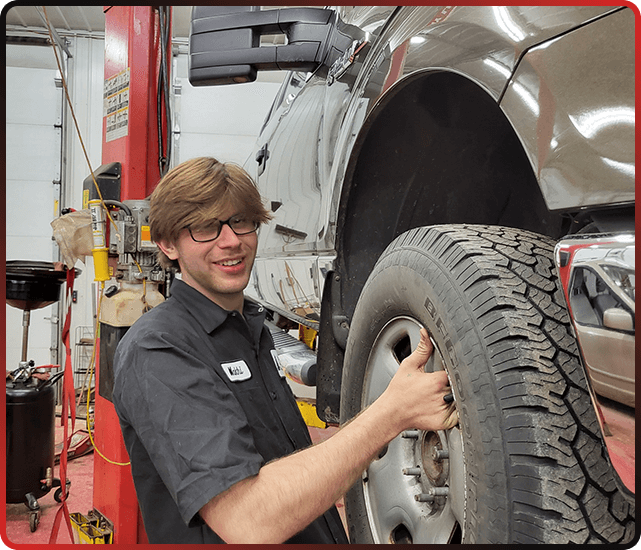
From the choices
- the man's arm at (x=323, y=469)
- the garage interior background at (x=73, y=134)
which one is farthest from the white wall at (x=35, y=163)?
the man's arm at (x=323, y=469)

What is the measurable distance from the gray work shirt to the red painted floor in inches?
9.9

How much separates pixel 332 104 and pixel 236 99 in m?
4.09

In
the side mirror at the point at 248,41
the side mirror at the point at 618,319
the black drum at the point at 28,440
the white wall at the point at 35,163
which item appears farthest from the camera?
the white wall at the point at 35,163

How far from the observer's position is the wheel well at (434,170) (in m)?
1.08

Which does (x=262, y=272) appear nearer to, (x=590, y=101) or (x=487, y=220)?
(x=487, y=220)

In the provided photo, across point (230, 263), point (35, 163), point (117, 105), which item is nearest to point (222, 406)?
point (230, 263)

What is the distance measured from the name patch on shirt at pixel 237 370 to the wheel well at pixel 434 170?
1.42ft

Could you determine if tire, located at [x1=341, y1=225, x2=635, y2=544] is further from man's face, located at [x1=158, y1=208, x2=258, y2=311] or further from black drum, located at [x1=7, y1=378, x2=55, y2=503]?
black drum, located at [x1=7, y1=378, x2=55, y2=503]

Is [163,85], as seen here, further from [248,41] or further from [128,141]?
[248,41]

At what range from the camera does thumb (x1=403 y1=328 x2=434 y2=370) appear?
88 centimetres

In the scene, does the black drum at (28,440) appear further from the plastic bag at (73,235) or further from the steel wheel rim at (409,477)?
the steel wheel rim at (409,477)

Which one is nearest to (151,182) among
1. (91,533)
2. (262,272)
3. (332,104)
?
(262,272)

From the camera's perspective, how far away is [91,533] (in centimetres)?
198

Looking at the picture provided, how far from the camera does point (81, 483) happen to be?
2920mm
